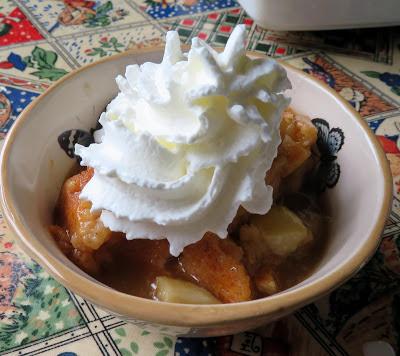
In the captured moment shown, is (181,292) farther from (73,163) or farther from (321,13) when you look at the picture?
(321,13)

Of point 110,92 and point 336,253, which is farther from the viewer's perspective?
point 110,92

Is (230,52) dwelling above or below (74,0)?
above

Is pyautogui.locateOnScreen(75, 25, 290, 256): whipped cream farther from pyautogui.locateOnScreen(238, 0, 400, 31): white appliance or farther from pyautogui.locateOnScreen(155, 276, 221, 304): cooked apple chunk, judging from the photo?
pyautogui.locateOnScreen(238, 0, 400, 31): white appliance

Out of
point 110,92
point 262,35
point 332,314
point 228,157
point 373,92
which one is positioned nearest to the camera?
point 228,157

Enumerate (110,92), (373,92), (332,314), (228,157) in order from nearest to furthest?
1. (228,157)
2. (332,314)
3. (110,92)
4. (373,92)

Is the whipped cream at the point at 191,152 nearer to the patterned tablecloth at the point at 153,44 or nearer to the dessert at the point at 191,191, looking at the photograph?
the dessert at the point at 191,191

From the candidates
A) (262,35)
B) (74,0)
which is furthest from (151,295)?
(74,0)

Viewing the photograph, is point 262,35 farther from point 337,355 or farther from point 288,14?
point 337,355
